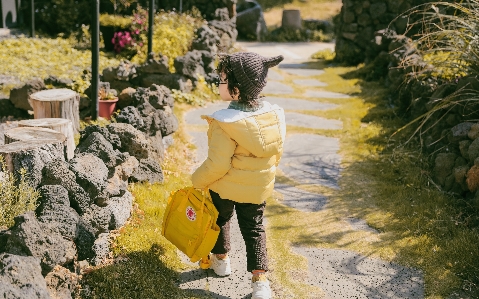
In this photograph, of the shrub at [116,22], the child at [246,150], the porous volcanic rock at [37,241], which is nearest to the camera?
the porous volcanic rock at [37,241]

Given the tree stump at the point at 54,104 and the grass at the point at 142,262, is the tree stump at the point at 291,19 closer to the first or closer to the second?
the tree stump at the point at 54,104

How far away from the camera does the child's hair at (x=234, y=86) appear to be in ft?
11.9

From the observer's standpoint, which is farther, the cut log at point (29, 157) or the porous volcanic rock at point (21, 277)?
the cut log at point (29, 157)

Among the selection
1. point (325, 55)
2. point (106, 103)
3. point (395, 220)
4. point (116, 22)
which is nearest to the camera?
point (395, 220)

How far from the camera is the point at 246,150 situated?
368 cm

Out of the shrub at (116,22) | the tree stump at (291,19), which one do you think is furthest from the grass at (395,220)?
the tree stump at (291,19)

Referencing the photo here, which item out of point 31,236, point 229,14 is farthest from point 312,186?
point 229,14

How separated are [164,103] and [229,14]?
28.7 feet

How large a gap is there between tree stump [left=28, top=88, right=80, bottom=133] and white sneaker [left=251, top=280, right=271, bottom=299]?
347 centimetres

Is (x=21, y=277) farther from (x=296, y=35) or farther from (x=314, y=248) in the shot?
(x=296, y=35)

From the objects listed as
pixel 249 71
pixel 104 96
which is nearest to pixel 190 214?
pixel 249 71

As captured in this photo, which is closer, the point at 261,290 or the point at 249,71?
the point at 249,71

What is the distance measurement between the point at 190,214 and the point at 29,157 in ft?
4.23

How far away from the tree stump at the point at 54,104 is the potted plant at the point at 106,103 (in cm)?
79
